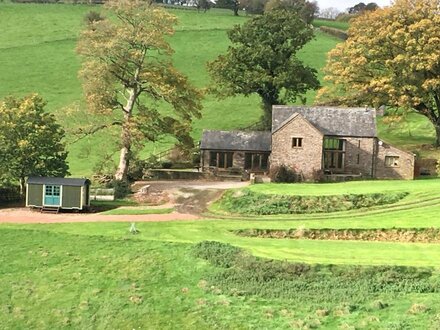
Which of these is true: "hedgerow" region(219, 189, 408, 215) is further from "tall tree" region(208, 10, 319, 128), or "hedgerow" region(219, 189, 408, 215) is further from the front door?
"tall tree" region(208, 10, 319, 128)

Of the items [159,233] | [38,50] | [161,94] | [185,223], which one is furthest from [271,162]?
[38,50]

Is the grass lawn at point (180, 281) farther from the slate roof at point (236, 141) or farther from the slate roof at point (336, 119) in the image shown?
the slate roof at point (236, 141)

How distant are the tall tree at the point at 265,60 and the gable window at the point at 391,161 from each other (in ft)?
50.9

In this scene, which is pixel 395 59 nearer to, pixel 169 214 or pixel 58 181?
pixel 169 214

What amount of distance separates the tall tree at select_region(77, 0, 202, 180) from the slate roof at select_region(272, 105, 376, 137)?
7921mm

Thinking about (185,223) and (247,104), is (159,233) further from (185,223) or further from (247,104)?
(247,104)

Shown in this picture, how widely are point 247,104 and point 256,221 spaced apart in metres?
44.5

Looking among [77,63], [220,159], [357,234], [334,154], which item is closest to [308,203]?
[357,234]

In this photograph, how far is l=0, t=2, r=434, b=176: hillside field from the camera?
64500 mm

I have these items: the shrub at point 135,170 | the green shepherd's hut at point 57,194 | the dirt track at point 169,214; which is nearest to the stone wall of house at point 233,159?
the dirt track at point 169,214

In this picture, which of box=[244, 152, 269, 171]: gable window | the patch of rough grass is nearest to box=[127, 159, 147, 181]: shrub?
box=[244, 152, 269, 171]: gable window

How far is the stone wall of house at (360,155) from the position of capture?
52438 mm

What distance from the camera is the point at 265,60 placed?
64.4m

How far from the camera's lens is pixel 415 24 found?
5734 cm
